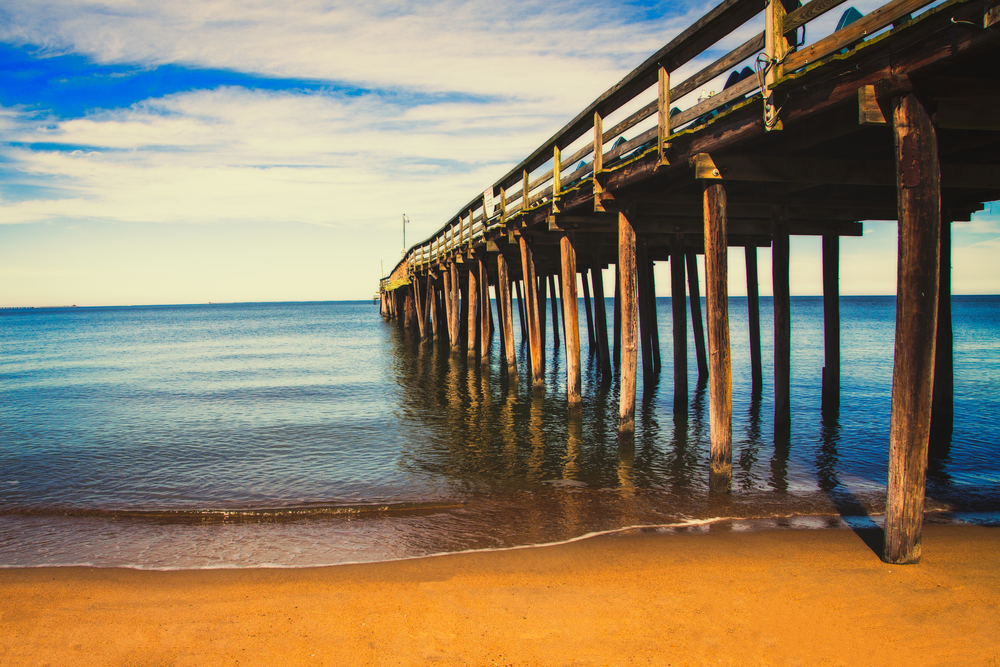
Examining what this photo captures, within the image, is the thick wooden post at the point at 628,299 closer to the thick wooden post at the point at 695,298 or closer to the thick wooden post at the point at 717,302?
the thick wooden post at the point at 717,302

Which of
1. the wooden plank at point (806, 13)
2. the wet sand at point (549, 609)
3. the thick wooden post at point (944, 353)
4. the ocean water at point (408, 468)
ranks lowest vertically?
the ocean water at point (408, 468)

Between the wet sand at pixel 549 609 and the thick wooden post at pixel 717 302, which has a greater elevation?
the thick wooden post at pixel 717 302

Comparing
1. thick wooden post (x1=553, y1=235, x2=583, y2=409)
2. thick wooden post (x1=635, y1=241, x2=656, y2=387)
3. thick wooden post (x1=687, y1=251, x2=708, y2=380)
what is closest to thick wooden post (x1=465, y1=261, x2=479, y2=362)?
thick wooden post (x1=635, y1=241, x2=656, y2=387)

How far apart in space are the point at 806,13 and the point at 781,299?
5.40 meters

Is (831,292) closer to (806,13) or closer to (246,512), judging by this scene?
(806,13)

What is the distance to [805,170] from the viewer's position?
6070mm

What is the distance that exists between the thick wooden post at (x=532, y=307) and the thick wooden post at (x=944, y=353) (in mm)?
7183

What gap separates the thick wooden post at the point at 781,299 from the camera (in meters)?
8.69

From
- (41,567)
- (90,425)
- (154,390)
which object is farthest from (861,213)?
(154,390)

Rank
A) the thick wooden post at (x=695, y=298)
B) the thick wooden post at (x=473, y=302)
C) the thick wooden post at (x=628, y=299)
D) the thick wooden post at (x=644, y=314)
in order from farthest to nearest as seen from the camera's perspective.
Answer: the thick wooden post at (x=473, y=302) → the thick wooden post at (x=695, y=298) → the thick wooden post at (x=644, y=314) → the thick wooden post at (x=628, y=299)

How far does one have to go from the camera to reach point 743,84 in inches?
192

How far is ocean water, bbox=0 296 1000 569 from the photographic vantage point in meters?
5.87

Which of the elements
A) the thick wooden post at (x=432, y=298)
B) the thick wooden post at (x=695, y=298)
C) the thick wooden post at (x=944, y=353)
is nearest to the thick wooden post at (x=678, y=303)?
the thick wooden post at (x=944, y=353)

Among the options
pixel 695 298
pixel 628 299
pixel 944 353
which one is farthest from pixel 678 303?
pixel 695 298
